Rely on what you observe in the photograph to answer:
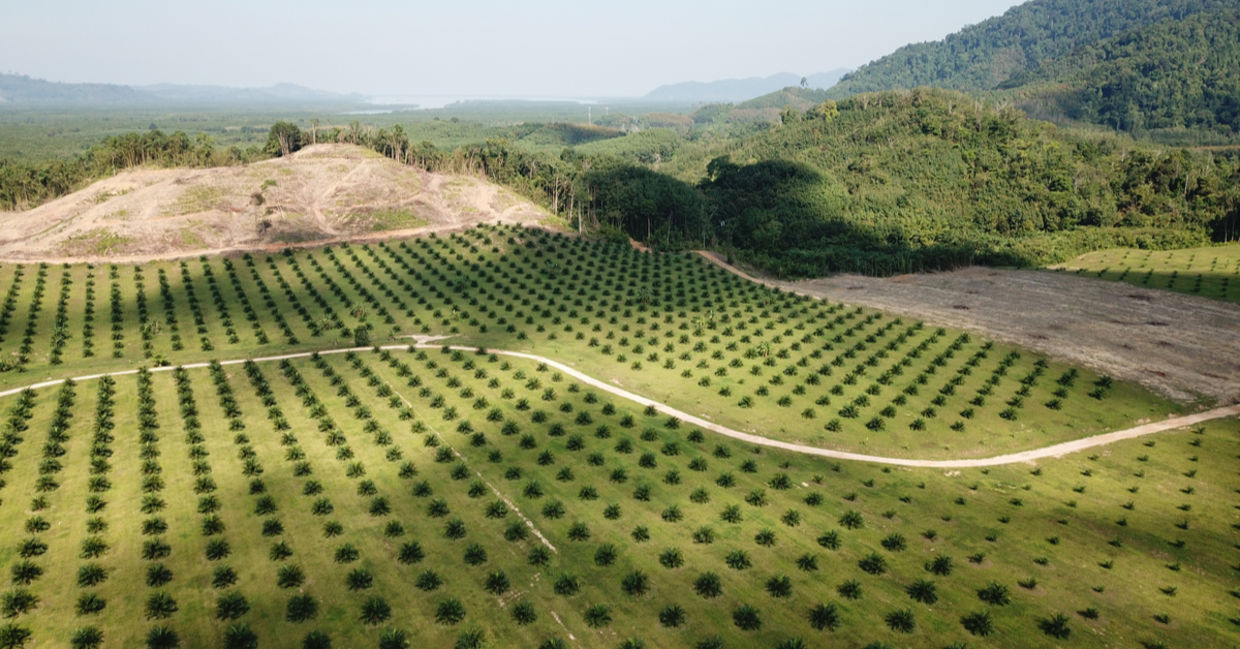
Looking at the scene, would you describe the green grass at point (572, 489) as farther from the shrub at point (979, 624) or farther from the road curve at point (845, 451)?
the road curve at point (845, 451)

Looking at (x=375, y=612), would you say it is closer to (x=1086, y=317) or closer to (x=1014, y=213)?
(x=1086, y=317)

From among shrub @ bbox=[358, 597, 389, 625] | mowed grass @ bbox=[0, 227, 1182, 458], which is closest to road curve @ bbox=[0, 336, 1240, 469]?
mowed grass @ bbox=[0, 227, 1182, 458]

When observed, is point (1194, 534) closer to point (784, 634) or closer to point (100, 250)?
point (784, 634)

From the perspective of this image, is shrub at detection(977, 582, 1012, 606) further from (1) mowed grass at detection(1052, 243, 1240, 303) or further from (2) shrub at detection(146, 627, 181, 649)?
(1) mowed grass at detection(1052, 243, 1240, 303)

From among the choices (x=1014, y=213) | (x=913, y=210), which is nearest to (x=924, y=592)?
(x=913, y=210)

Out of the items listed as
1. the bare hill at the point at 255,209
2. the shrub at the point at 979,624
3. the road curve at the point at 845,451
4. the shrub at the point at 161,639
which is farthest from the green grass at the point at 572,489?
the bare hill at the point at 255,209

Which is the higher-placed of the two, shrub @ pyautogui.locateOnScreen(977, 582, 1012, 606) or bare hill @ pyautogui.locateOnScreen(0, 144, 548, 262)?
bare hill @ pyautogui.locateOnScreen(0, 144, 548, 262)

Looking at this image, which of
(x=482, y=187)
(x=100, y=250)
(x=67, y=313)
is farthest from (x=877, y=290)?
(x=100, y=250)
